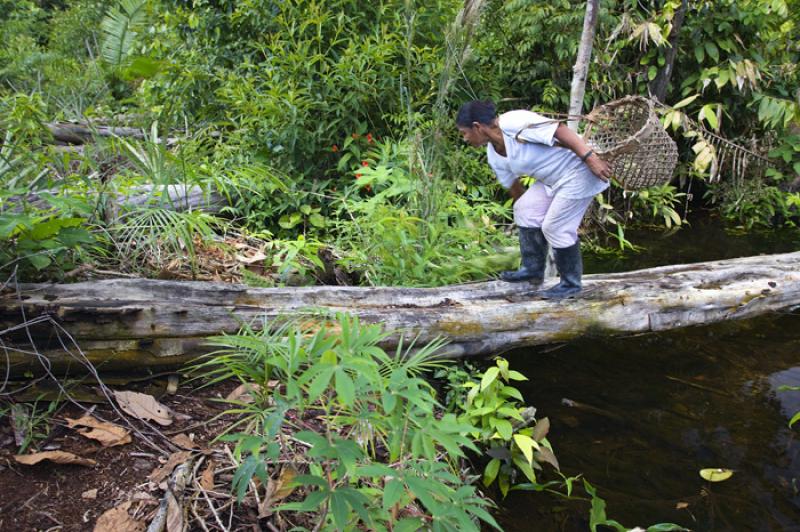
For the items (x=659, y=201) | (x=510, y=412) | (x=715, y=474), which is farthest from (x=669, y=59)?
(x=510, y=412)

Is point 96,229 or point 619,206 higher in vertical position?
point 96,229

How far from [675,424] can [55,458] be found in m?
2.91

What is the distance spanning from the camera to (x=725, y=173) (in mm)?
7176

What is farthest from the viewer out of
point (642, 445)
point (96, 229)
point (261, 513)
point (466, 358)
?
point (96, 229)

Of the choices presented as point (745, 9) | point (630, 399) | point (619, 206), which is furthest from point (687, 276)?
A: point (745, 9)

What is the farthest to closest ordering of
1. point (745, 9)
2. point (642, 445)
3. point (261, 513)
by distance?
point (745, 9) → point (642, 445) → point (261, 513)

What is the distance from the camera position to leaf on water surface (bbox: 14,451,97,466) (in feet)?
6.49

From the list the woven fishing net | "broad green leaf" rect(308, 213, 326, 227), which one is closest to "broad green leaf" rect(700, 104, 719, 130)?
the woven fishing net

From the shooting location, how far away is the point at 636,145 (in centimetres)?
303

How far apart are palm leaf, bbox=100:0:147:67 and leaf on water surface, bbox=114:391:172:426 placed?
4713 millimetres

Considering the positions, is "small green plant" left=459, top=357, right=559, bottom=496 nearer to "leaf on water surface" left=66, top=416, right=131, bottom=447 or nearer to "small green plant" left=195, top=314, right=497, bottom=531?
"small green plant" left=195, top=314, right=497, bottom=531

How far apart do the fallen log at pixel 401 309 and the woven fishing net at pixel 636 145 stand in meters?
0.64

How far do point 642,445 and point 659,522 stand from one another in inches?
21.1

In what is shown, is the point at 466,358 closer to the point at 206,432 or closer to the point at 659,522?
the point at 659,522
